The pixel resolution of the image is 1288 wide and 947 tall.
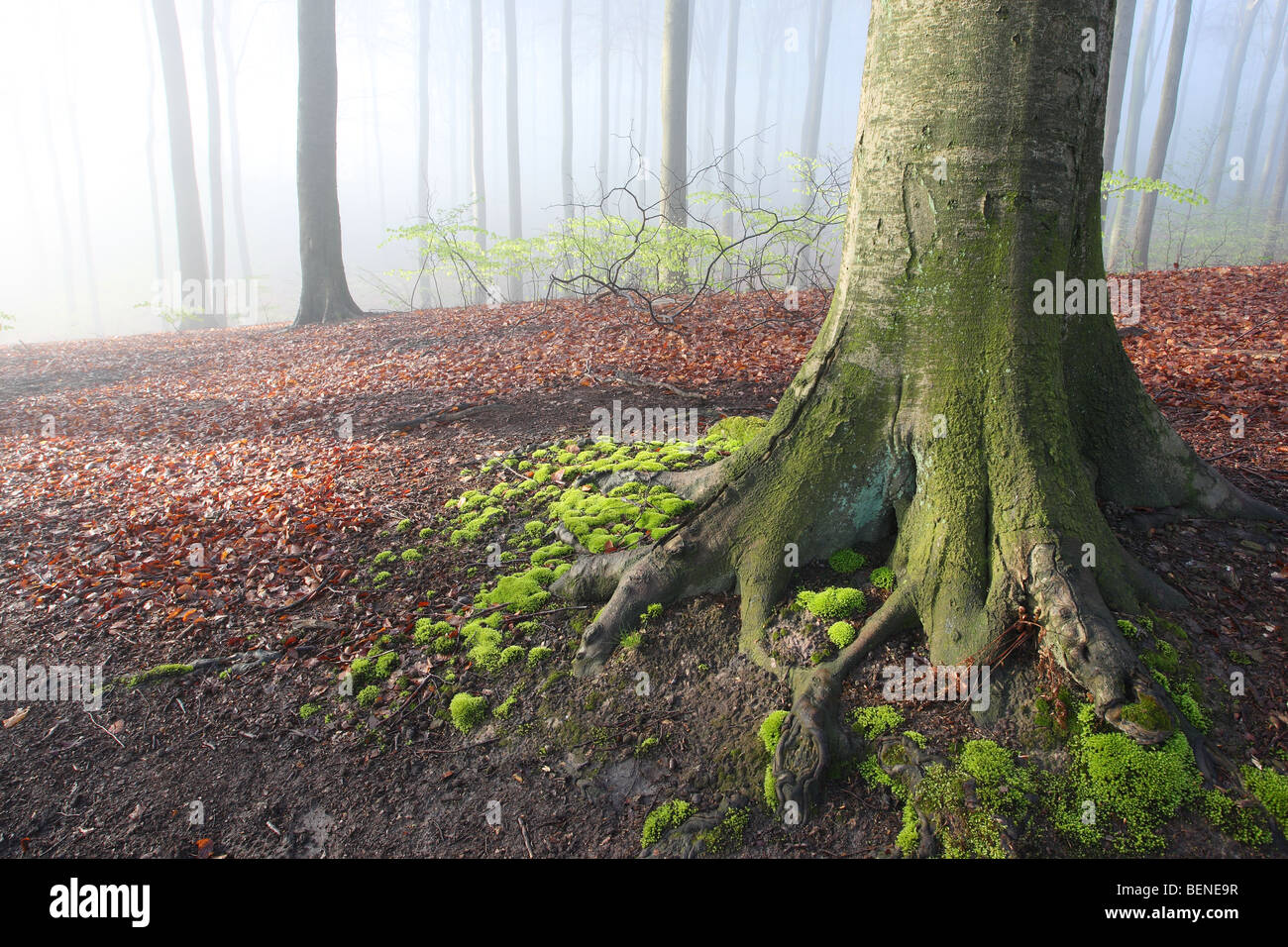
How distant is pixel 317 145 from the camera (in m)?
11.9

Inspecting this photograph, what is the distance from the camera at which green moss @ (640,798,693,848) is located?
95.3 inches

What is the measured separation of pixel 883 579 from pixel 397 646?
2.56 metres

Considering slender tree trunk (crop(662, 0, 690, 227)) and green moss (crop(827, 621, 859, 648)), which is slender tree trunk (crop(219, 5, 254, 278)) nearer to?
slender tree trunk (crop(662, 0, 690, 227))

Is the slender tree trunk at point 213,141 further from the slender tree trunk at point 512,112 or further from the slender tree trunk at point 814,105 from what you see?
the slender tree trunk at point 814,105

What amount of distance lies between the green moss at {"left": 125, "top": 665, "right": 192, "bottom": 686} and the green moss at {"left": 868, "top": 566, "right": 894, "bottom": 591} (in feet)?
12.0

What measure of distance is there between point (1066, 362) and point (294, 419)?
725cm

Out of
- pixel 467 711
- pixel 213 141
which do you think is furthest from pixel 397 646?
pixel 213 141

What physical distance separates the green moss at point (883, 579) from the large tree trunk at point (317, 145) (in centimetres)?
1208

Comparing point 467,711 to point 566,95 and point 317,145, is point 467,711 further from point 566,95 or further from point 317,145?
point 566,95

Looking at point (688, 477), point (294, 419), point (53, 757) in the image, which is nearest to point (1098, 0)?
point (688, 477)

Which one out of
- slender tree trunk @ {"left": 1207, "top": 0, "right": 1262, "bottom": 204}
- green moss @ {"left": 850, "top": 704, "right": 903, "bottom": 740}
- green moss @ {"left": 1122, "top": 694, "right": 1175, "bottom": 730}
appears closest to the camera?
green moss @ {"left": 1122, "top": 694, "right": 1175, "bottom": 730}

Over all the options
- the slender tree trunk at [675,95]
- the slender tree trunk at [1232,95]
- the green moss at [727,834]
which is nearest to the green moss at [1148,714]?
the green moss at [727,834]

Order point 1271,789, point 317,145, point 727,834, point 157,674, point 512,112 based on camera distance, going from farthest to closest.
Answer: point 512,112 → point 317,145 → point 157,674 → point 727,834 → point 1271,789

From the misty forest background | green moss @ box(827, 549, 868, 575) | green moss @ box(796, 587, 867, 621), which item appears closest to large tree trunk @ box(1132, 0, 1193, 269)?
the misty forest background
